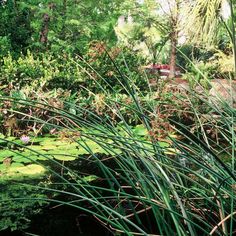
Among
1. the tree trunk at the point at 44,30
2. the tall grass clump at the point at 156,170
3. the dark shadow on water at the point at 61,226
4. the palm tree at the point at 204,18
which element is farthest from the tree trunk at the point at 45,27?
the tall grass clump at the point at 156,170

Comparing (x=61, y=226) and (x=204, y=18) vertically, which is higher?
(x=204, y=18)

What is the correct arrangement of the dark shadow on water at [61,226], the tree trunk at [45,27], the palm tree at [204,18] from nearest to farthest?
1. the dark shadow on water at [61,226]
2. the tree trunk at [45,27]
3. the palm tree at [204,18]

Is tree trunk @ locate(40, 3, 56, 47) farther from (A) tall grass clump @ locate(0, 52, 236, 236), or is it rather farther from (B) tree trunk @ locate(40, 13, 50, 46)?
(A) tall grass clump @ locate(0, 52, 236, 236)

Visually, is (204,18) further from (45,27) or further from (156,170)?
(156,170)

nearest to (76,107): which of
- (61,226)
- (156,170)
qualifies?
(61,226)

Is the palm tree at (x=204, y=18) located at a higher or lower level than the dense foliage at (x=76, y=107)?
higher

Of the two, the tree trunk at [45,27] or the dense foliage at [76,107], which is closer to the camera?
the dense foliage at [76,107]

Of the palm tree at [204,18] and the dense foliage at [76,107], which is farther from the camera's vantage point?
the palm tree at [204,18]

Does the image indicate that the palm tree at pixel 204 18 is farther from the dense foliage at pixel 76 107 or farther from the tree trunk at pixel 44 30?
the tree trunk at pixel 44 30

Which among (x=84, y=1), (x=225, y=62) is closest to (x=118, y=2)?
(x=84, y=1)

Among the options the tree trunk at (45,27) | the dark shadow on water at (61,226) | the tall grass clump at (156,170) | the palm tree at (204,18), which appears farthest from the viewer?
the palm tree at (204,18)

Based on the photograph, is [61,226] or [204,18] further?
[204,18]

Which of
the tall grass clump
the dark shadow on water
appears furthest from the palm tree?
the tall grass clump

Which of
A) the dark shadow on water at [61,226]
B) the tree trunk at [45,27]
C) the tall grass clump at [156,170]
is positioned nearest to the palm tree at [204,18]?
the tree trunk at [45,27]
